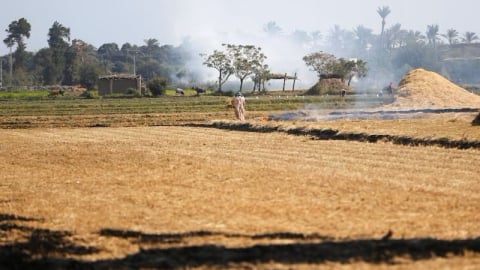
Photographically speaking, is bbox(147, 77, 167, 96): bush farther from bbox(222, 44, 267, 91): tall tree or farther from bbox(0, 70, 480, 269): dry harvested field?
bbox(0, 70, 480, 269): dry harvested field

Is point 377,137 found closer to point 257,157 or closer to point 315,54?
point 257,157

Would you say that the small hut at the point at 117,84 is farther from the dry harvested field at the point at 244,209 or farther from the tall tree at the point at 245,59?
the dry harvested field at the point at 244,209

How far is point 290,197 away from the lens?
1036 cm

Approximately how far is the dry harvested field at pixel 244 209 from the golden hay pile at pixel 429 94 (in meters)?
16.9

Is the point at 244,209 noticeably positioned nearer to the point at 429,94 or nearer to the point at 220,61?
the point at 429,94

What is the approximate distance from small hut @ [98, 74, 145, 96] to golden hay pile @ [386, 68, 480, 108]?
3831 centimetres

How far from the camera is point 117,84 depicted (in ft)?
234

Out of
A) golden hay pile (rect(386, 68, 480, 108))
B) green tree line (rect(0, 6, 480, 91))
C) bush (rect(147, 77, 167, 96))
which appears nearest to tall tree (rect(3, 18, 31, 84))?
green tree line (rect(0, 6, 480, 91))

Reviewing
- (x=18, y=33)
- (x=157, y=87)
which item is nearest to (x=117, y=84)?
(x=157, y=87)

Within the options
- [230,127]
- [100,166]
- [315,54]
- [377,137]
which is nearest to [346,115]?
[230,127]

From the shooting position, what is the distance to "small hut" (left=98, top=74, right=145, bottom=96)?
70.6 meters

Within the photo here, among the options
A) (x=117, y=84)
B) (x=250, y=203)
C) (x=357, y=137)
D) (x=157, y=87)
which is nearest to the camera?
(x=250, y=203)

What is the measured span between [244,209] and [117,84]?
207 feet

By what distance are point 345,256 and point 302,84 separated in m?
86.1
